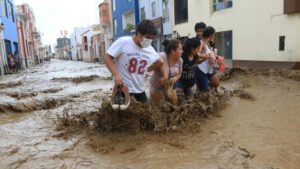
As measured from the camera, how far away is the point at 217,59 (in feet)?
17.8

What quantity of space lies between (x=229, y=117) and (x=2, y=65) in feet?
56.5

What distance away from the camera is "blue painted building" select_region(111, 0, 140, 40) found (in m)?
29.1

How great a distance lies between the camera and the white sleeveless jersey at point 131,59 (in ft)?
11.9

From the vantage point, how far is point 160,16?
74.5 feet

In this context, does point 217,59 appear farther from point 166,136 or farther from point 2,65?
point 2,65

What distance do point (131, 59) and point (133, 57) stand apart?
0.03 m

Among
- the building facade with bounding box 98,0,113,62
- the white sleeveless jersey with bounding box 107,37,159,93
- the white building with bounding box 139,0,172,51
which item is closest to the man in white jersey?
the white sleeveless jersey with bounding box 107,37,159,93

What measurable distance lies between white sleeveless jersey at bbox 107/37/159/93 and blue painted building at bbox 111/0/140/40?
25.7 metres

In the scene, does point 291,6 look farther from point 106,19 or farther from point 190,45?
point 106,19

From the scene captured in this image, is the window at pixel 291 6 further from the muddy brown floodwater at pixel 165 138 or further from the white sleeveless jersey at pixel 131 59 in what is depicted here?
the white sleeveless jersey at pixel 131 59

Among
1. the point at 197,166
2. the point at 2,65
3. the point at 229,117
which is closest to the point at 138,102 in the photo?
the point at 197,166

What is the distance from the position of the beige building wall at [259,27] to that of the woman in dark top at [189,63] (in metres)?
6.60

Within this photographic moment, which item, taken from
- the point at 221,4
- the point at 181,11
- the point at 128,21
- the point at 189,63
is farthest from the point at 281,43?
the point at 128,21

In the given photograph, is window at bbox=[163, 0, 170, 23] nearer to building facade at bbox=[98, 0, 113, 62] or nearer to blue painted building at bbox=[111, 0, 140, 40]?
blue painted building at bbox=[111, 0, 140, 40]
